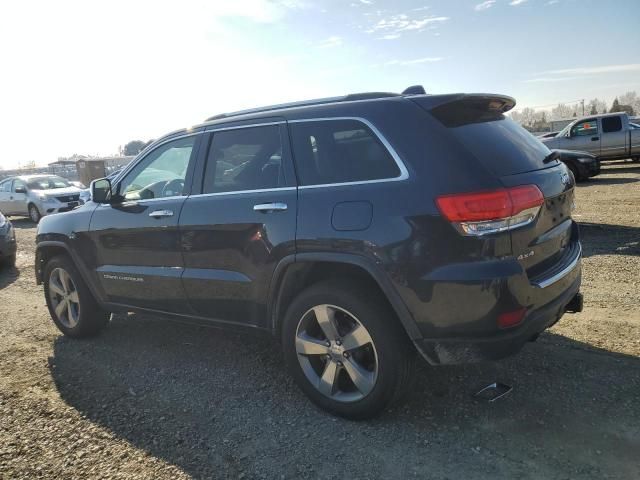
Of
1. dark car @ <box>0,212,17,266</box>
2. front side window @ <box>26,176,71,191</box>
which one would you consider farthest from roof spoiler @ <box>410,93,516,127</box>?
front side window @ <box>26,176,71,191</box>

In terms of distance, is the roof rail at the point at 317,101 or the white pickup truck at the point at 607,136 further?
the white pickup truck at the point at 607,136

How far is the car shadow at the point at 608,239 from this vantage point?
693 cm

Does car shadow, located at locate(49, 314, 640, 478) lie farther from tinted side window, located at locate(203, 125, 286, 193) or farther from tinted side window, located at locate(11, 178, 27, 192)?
tinted side window, located at locate(11, 178, 27, 192)

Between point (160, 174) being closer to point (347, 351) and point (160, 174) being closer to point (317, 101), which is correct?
point (317, 101)

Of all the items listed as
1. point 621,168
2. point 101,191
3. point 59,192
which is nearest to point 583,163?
point 621,168

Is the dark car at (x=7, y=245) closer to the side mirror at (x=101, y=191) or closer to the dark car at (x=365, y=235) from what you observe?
the side mirror at (x=101, y=191)

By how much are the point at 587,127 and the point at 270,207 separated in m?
18.4

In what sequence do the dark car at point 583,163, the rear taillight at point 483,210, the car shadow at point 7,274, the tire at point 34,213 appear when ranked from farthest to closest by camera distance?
the tire at point 34,213 < the dark car at point 583,163 < the car shadow at point 7,274 < the rear taillight at point 483,210

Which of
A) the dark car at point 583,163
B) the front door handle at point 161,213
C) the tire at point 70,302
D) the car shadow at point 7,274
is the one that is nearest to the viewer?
the front door handle at point 161,213

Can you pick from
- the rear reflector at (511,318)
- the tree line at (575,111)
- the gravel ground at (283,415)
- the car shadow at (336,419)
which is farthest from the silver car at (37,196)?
the tree line at (575,111)

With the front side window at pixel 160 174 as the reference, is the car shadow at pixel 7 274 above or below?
below

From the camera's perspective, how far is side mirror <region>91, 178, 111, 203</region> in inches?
173

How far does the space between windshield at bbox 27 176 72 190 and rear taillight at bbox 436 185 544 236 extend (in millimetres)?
17306

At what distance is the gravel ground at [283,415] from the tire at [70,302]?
155mm
